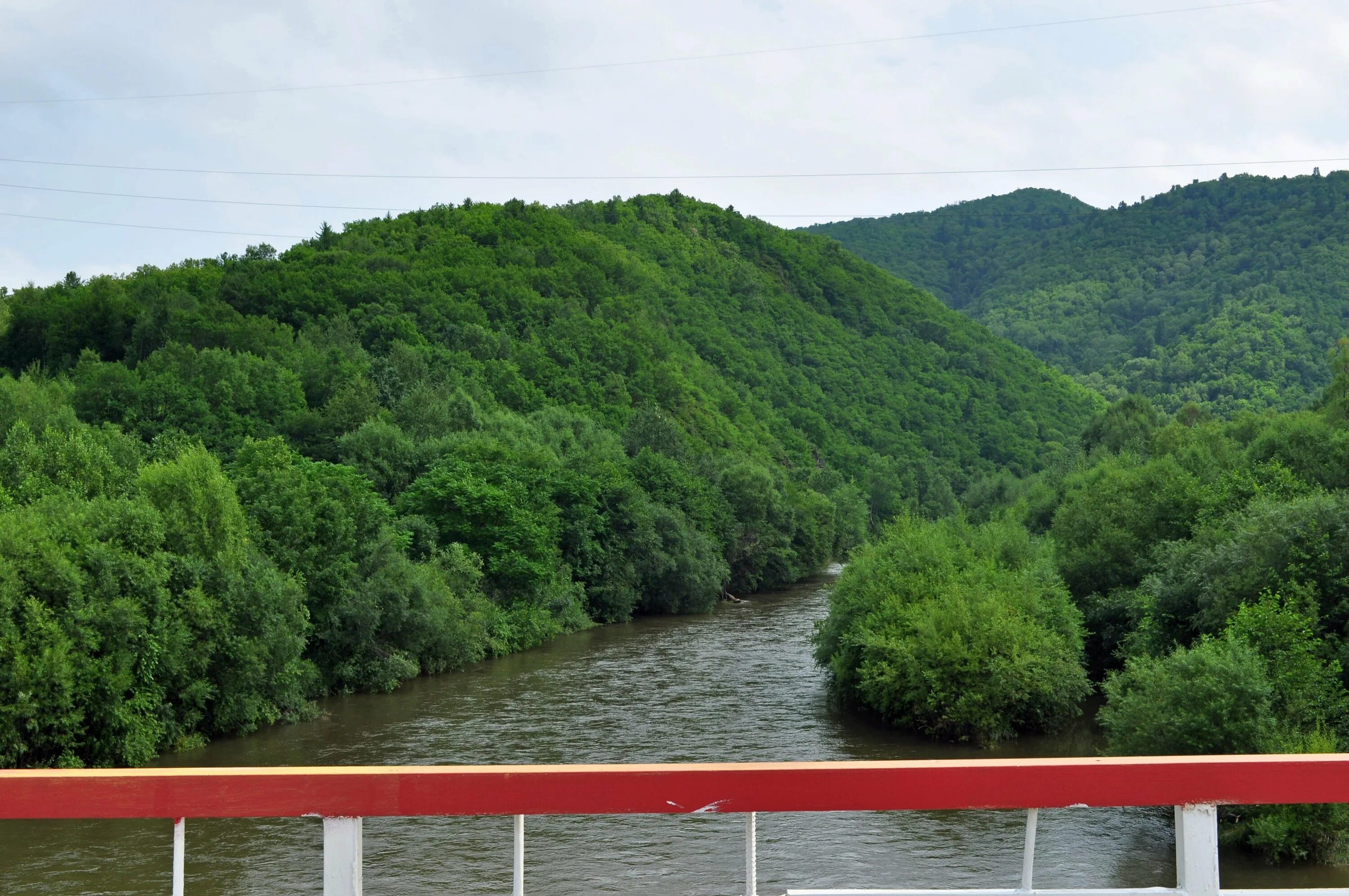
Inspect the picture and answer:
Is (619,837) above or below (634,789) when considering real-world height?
below

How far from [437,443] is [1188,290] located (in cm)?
11390

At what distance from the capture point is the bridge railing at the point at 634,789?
12.1ft

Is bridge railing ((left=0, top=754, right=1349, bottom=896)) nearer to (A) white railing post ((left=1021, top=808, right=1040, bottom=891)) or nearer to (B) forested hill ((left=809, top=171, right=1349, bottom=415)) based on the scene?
(A) white railing post ((left=1021, top=808, right=1040, bottom=891))

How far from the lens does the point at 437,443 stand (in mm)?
63719

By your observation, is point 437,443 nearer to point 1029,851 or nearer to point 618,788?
point 618,788

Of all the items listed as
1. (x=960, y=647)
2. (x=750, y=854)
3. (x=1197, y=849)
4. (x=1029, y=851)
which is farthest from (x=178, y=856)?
(x=960, y=647)

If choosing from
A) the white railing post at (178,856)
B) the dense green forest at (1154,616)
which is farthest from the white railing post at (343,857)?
the dense green forest at (1154,616)

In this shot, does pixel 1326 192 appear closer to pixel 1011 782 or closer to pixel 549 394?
pixel 549 394

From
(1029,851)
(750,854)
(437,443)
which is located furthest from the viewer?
(437,443)

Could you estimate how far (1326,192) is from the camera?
150125 millimetres

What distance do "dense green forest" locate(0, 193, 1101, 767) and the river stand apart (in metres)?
4.21

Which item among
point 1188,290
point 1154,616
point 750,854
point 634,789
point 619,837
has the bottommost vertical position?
point 619,837

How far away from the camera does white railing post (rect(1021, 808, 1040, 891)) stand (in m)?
3.69

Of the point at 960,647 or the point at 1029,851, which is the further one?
the point at 960,647
